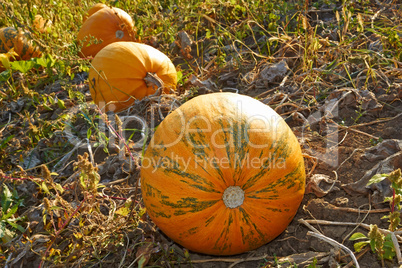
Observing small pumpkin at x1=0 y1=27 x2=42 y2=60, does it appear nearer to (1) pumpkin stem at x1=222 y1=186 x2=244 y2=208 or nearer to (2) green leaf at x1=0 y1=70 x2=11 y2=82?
(2) green leaf at x1=0 y1=70 x2=11 y2=82

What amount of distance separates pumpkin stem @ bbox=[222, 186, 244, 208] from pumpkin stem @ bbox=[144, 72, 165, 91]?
75.0 inches

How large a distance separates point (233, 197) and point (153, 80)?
2.04 metres

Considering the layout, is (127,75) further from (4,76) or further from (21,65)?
(4,76)

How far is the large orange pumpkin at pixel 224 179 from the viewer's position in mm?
2191

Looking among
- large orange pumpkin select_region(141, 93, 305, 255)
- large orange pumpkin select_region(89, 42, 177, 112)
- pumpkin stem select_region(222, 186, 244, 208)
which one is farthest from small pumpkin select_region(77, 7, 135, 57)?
pumpkin stem select_region(222, 186, 244, 208)

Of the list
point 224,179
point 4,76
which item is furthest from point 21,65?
point 224,179

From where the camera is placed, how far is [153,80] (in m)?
3.91

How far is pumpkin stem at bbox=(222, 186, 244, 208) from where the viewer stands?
221 cm

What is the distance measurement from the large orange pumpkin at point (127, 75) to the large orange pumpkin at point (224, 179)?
5.62 ft

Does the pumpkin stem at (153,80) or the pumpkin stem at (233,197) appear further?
the pumpkin stem at (153,80)

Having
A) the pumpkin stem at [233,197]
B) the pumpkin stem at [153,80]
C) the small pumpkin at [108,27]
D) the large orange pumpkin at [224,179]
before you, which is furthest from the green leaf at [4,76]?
the pumpkin stem at [233,197]

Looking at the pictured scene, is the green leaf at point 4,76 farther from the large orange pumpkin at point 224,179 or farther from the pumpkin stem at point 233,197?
the pumpkin stem at point 233,197

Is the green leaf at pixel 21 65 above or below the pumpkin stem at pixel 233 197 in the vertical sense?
below

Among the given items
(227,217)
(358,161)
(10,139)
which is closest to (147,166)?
(227,217)
